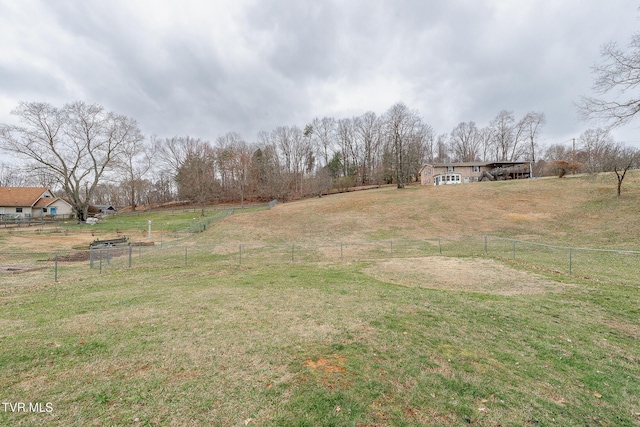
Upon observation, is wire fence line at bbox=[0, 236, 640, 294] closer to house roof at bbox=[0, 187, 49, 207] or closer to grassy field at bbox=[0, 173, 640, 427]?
grassy field at bbox=[0, 173, 640, 427]

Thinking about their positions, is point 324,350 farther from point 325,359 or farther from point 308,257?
point 308,257

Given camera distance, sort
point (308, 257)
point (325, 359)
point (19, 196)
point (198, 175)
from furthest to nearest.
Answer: point (198, 175), point (19, 196), point (308, 257), point (325, 359)

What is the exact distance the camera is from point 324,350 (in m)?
4.89

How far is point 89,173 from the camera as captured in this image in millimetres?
44031

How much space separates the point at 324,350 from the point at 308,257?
11955 mm

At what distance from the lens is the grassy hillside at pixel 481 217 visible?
72.5ft

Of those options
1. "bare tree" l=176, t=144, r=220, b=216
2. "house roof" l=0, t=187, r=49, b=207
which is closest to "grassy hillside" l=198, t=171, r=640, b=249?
"bare tree" l=176, t=144, r=220, b=216

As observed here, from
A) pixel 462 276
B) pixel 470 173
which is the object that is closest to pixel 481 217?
pixel 462 276

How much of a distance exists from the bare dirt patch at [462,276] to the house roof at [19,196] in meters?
63.8

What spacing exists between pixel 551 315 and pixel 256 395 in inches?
287

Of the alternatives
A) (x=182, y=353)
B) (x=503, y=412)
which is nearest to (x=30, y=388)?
(x=182, y=353)

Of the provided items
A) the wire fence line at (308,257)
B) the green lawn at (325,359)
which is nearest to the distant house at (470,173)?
the wire fence line at (308,257)

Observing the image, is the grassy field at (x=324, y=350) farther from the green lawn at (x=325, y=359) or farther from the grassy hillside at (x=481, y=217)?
the grassy hillside at (x=481, y=217)

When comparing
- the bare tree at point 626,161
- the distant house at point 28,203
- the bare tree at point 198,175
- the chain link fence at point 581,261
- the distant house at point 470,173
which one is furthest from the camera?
the bare tree at point 198,175
